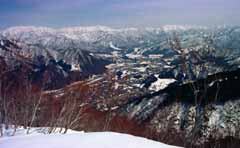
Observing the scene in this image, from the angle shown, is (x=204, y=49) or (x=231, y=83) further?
(x=231, y=83)

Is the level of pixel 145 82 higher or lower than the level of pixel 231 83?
lower

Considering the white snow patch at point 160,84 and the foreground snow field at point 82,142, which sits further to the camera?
the white snow patch at point 160,84

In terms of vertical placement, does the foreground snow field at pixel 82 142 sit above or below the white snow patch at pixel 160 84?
above

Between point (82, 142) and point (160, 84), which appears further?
point (160, 84)

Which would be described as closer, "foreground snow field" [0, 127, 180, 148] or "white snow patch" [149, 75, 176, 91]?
"foreground snow field" [0, 127, 180, 148]

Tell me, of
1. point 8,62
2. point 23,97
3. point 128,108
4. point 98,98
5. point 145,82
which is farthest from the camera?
point 145,82

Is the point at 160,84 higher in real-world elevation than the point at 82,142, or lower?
lower

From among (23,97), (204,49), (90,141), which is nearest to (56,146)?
(90,141)

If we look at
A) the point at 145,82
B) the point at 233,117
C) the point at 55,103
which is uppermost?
the point at 55,103

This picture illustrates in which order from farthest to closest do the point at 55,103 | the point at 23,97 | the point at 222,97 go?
the point at 222,97
the point at 55,103
the point at 23,97

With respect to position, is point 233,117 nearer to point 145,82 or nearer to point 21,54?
point 21,54

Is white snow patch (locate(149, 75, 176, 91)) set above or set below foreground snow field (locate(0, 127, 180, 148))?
below
